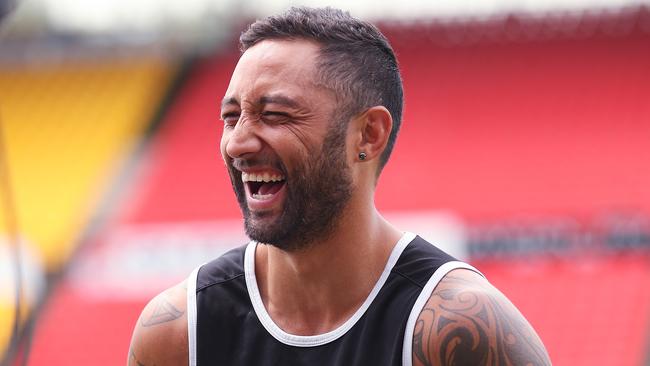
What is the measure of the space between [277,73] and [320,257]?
0.55m

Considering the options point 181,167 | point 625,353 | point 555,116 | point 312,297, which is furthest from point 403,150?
point 312,297

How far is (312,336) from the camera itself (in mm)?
2875

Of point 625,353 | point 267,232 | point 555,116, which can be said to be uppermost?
point 555,116

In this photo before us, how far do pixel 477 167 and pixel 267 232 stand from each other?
10892 mm

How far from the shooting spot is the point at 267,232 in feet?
9.25

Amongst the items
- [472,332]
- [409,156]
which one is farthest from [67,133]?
[472,332]

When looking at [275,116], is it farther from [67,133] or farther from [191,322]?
[67,133]

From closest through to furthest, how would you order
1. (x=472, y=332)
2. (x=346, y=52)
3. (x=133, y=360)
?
(x=472, y=332)
(x=346, y=52)
(x=133, y=360)

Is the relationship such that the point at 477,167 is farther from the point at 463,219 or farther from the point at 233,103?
the point at 233,103

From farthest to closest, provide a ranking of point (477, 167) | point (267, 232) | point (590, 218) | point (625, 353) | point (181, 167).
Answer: point (181, 167), point (477, 167), point (590, 218), point (625, 353), point (267, 232)

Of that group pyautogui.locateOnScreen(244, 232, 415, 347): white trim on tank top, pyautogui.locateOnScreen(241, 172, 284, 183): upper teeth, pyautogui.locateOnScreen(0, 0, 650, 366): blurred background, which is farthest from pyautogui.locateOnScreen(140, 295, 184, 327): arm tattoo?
pyautogui.locateOnScreen(0, 0, 650, 366): blurred background

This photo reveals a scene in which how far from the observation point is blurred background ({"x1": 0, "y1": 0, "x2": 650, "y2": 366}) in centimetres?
1193

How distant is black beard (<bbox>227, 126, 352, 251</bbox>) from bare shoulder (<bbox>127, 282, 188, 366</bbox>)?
0.37m

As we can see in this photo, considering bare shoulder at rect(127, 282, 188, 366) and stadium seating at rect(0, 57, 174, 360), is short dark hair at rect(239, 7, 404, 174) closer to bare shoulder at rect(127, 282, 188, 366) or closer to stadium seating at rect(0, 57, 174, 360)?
bare shoulder at rect(127, 282, 188, 366)
